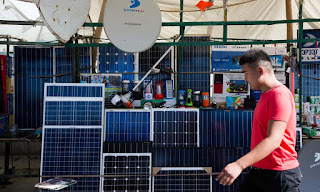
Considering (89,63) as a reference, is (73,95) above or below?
below

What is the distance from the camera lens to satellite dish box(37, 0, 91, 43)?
3526mm

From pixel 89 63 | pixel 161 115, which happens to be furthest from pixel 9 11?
pixel 161 115

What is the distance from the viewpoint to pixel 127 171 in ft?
14.6

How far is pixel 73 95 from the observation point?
4.60 m

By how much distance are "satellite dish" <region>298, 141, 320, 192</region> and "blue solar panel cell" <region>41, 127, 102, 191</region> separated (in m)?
2.93

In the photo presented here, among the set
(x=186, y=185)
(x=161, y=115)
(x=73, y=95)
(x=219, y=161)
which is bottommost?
(x=186, y=185)

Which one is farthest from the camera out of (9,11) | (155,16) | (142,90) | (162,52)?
(9,11)

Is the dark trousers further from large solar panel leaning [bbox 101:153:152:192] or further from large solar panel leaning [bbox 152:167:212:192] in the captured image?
large solar panel leaning [bbox 101:153:152:192]

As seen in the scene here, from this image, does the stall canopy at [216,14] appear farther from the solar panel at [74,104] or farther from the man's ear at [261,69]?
the man's ear at [261,69]

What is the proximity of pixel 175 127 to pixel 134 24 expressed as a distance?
1.61 m

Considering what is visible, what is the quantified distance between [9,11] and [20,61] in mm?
3164

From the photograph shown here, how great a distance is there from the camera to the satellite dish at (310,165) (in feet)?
14.8

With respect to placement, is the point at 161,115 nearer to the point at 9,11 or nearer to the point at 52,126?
the point at 52,126

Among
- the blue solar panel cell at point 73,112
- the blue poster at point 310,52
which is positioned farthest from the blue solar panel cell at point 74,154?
the blue poster at point 310,52
